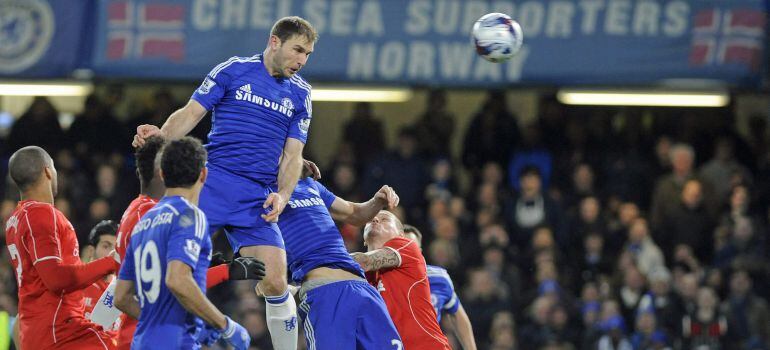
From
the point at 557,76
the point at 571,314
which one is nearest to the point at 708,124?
the point at 557,76

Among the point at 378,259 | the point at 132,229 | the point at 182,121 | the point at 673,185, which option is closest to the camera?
the point at 132,229

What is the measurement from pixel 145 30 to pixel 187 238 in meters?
9.07

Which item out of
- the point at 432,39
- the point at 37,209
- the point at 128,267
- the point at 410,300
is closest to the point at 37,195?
the point at 37,209

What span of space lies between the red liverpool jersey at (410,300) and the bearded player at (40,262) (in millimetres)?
1960

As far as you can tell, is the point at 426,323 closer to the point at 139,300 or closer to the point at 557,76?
the point at 139,300

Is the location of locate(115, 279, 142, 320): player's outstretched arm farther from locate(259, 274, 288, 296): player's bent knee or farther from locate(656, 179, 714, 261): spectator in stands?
locate(656, 179, 714, 261): spectator in stands

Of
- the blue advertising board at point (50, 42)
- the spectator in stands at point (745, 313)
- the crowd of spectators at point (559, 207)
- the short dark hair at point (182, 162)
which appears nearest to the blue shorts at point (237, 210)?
the short dark hair at point (182, 162)

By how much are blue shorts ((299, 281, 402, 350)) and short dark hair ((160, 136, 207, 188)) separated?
1919mm

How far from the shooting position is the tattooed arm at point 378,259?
9.02 m

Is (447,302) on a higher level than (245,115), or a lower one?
lower

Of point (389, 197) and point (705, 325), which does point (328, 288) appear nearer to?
point (389, 197)

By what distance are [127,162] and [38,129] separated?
113 centimetres

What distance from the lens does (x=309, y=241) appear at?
8.70m

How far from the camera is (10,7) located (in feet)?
50.2
